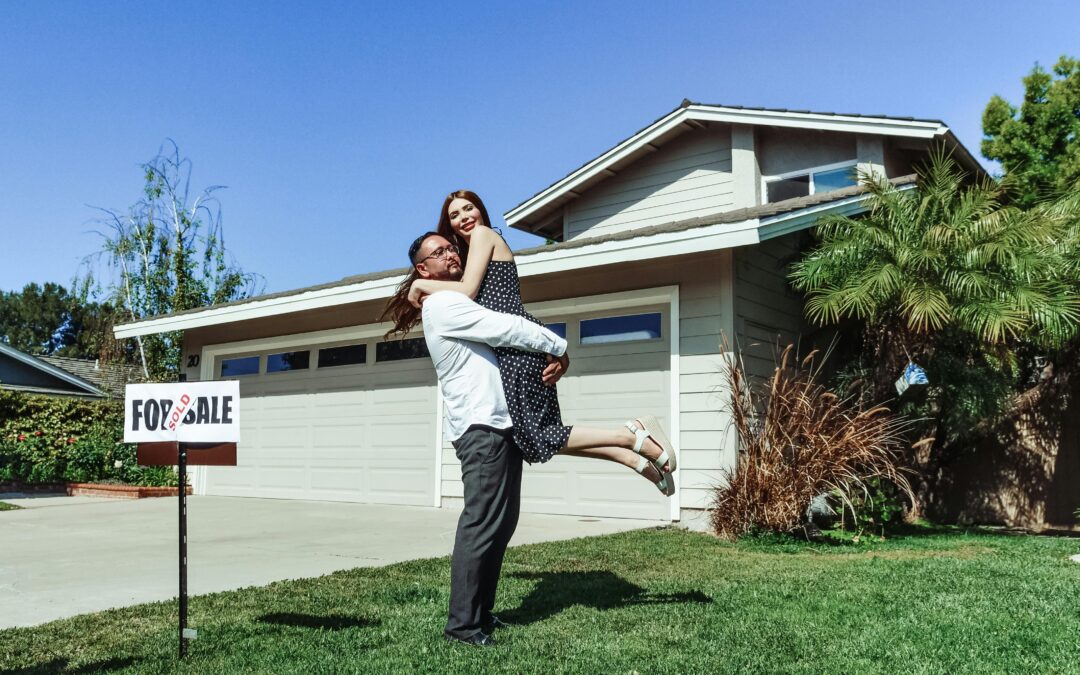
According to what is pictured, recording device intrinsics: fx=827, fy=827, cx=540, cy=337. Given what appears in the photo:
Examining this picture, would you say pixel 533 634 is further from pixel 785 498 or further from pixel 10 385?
pixel 10 385

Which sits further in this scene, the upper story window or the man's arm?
the upper story window

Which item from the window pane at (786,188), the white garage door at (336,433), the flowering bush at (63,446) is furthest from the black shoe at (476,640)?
the flowering bush at (63,446)

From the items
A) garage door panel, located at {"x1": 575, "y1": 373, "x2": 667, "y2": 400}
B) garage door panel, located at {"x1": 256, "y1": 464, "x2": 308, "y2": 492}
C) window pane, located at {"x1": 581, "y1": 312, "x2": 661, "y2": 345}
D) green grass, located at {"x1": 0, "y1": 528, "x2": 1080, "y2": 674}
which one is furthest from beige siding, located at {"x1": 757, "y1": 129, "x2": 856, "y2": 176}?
garage door panel, located at {"x1": 256, "y1": 464, "x2": 308, "y2": 492}

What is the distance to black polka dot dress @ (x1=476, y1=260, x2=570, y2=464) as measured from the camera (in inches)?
136

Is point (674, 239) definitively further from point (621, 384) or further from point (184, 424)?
point (184, 424)

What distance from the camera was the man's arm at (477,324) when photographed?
3.39 metres

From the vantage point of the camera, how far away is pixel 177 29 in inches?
454

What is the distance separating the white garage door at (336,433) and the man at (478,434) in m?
6.88

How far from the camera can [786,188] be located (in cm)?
1168

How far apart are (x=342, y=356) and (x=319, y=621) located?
309 inches

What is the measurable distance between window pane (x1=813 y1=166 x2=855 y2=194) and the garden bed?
33.6 feet

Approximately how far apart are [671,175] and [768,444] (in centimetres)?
643

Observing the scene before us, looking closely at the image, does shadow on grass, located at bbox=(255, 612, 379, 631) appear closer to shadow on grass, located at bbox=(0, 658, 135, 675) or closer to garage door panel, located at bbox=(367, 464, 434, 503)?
shadow on grass, located at bbox=(0, 658, 135, 675)

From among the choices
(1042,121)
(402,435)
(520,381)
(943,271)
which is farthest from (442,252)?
(1042,121)
